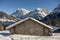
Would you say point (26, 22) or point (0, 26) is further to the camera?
point (0, 26)

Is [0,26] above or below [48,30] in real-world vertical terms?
above

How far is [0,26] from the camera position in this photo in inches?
1378

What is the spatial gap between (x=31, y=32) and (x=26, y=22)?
1.09 metres

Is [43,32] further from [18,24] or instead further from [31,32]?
[18,24]

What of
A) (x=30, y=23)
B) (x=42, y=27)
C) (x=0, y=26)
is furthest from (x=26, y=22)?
(x=0, y=26)

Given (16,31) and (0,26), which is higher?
(0,26)

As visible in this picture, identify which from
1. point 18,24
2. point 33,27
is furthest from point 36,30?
point 18,24

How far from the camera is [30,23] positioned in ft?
59.4

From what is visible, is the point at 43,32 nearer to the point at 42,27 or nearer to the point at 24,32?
the point at 42,27

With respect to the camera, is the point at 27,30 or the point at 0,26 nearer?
the point at 27,30

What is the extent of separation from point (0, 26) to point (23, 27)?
704 inches

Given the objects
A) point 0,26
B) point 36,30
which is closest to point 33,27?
point 36,30

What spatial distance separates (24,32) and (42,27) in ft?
5.77

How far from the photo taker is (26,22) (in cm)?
1802
